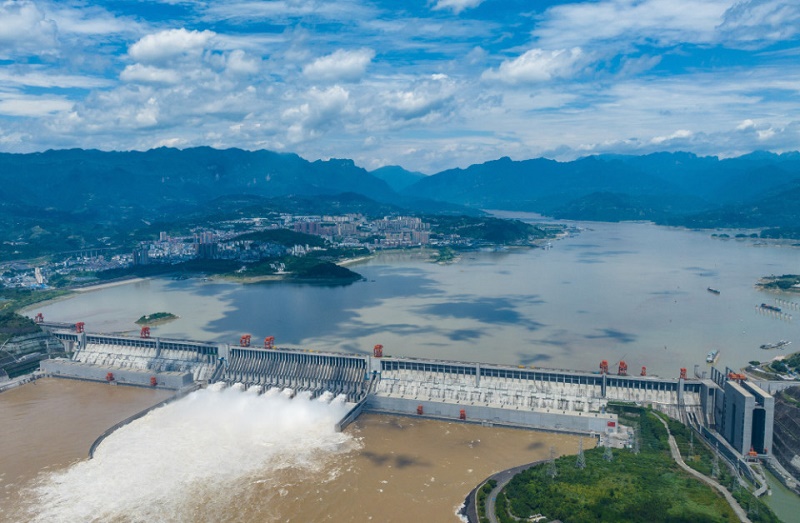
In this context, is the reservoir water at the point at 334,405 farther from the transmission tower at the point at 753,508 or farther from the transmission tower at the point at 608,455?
the transmission tower at the point at 753,508

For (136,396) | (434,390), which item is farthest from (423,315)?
(136,396)

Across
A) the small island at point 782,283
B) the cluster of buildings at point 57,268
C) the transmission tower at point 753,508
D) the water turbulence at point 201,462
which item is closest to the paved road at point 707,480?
the transmission tower at point 753,508

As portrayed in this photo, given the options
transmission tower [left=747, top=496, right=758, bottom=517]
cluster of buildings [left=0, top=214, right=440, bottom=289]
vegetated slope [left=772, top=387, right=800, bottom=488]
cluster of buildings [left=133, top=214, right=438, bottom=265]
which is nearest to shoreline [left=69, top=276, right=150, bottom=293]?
cluster of buildings [left=0, top=214, right=440, bottom=289]

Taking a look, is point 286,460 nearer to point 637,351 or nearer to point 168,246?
point 637,351

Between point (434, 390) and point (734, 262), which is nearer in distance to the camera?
point (434, 390)

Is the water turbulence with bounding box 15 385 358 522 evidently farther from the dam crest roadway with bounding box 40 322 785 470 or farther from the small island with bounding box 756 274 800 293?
the small island with bounding box 756 274 800 293
